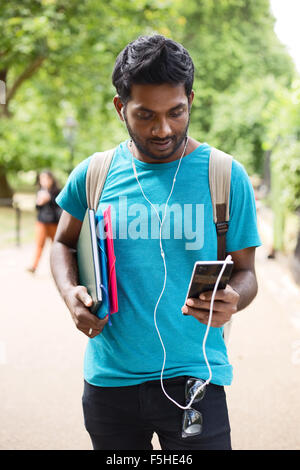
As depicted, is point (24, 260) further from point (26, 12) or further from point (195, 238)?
point (195, 238)

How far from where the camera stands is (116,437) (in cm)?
194

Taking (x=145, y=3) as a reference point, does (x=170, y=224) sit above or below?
below

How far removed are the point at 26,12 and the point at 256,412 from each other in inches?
460

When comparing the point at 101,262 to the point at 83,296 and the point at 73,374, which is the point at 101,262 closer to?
the point at 83,296

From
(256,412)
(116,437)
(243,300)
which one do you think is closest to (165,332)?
(243,300)

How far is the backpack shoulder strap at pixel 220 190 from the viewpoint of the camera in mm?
1869

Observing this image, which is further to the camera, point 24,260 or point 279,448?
point 24,260

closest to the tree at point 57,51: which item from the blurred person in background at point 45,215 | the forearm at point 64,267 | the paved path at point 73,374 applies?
the blurred person in background at point 45,215

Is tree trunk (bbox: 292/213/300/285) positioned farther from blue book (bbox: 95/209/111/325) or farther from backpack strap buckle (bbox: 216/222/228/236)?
blue book (bbox: 95/209/111/325)

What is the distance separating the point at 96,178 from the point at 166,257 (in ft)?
1.28

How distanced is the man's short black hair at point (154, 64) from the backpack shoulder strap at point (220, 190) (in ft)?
0.83

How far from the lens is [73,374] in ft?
16.8

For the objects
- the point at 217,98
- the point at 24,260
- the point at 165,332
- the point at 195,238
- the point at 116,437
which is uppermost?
the point at 217,98

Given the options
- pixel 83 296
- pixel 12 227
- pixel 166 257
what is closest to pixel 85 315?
pixel 83 296
